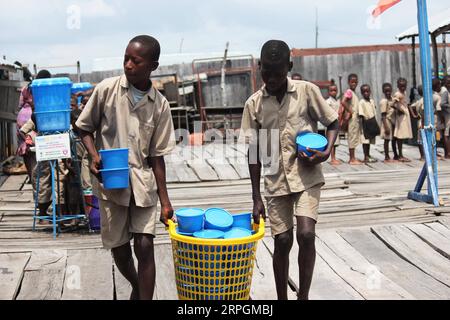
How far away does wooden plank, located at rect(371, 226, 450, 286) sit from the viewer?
20.6 feet

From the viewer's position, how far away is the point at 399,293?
18.5 ft

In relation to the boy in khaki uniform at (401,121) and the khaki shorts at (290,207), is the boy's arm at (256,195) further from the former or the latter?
the boy in khaki uniform at (401,121)

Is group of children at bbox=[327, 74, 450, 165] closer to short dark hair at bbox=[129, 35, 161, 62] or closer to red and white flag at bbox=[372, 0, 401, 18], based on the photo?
red and white flag at bbox=[372, 0, 401, 18]

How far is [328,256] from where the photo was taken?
22.2ft

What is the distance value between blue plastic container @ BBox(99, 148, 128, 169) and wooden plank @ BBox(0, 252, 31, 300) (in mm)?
1617

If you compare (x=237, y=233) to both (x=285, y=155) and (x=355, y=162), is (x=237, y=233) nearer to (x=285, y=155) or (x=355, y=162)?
(x=285, y=155)

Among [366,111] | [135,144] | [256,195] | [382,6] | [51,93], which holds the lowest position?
[256,195]

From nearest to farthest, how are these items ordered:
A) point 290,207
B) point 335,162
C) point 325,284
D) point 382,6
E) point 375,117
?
point 290,207 < point 325,284 < point 382,6 < point 335,162 < point 375,117

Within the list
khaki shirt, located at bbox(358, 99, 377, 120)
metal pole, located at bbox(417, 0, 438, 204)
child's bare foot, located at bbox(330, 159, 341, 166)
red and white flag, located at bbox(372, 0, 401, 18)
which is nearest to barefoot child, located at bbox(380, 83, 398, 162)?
khaki shirt, located at bbox(358, 99, 377, 120)

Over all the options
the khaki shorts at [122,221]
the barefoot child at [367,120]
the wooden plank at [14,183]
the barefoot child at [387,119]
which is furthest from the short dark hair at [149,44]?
the barefoot child at [387,119]

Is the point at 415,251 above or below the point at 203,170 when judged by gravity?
below

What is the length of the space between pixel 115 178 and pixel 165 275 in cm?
175

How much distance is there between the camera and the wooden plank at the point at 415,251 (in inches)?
248

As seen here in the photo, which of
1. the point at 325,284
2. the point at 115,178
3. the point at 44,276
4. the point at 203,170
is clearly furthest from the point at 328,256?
the point at 203,170
